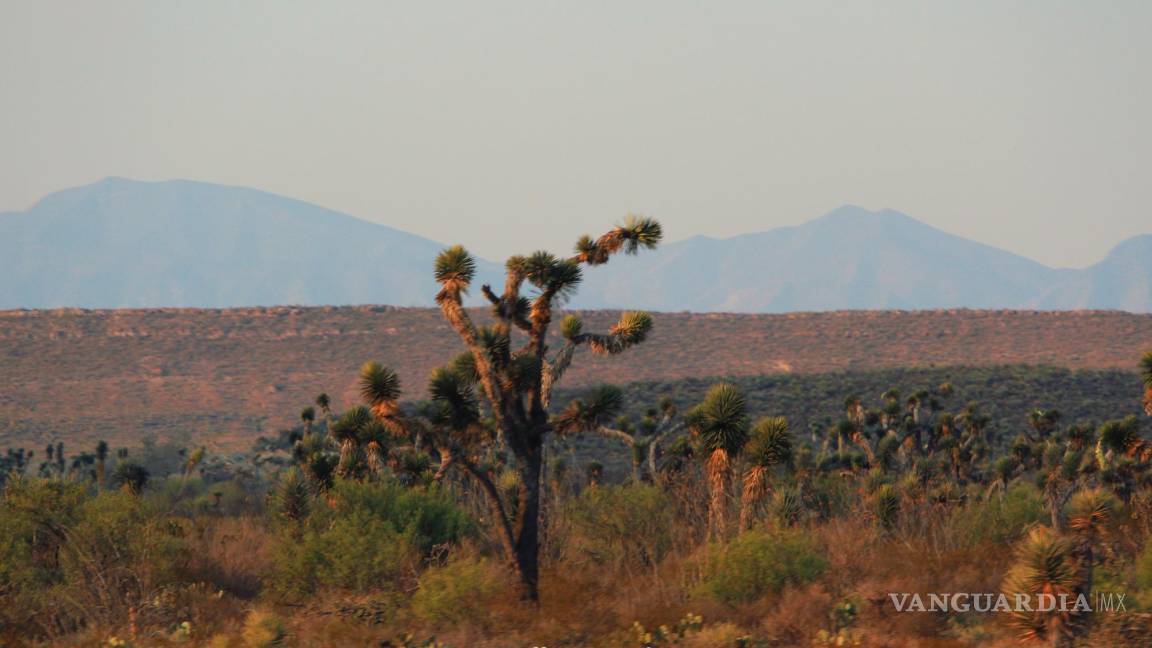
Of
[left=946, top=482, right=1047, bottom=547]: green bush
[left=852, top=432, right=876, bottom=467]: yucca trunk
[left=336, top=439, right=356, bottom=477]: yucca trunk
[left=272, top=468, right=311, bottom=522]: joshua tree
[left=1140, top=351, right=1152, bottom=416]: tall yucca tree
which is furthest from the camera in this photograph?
[left=852, top=432, right=876, bottom=467]: yucca trunk

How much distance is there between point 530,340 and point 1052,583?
7.14m

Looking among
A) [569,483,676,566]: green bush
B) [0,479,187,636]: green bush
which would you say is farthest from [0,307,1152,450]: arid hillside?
[0,479,187,636]: green bush

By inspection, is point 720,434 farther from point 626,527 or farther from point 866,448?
point 866,448

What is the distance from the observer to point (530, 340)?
16.5m

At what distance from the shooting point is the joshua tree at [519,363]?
1591cm

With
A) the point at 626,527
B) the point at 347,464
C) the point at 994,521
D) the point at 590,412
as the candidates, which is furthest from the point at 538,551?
the point at 994,521

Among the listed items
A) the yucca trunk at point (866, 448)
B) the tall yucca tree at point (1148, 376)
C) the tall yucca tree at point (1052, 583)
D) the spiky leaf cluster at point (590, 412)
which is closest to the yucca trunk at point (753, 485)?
the spiky leaf cluster at point (590, 412)

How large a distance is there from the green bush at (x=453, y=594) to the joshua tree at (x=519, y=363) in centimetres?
110

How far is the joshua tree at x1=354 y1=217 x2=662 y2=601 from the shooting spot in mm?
15914

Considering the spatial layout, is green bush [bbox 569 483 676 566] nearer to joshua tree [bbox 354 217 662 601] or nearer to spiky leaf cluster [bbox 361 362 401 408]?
joshua tree [bbox 354 217 662 601]

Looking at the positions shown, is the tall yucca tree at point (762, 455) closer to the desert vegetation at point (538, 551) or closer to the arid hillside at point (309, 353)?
the desert vegetation at point (538, 551)

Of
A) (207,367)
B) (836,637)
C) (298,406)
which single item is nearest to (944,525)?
(836,637)

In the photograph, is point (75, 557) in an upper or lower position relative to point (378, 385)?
lower

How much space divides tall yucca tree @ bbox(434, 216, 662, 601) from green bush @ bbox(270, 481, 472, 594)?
169cm
